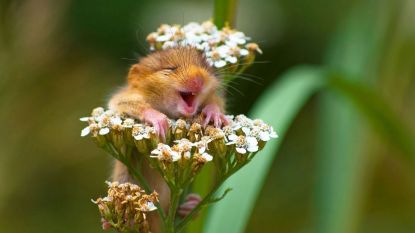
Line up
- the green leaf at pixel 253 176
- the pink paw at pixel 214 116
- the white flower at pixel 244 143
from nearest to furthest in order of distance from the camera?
the white flower at pixel 244 143, the pink paw at pixel 214 116, the green leaf at pixel 253 176

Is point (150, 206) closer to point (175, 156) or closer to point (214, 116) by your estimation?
point (175, 156)

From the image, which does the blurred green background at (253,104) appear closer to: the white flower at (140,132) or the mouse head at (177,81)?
the mouse head at (177,81)

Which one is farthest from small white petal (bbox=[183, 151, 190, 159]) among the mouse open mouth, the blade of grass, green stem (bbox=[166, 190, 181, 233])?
the blade of grass

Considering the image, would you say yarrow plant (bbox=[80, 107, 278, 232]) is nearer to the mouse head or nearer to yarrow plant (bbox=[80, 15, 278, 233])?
yarrow plant (bbox=[80, 15, 278, 233])

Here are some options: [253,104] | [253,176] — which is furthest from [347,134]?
[253,104]

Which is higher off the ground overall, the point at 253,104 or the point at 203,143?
the point at 203,143

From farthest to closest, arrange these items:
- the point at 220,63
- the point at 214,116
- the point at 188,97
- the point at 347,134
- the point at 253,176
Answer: the point at 347,134 < the point at 253,176 < the point at 220,63 < the point at 188,97 < the point at 214,116

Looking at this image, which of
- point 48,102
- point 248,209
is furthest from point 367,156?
point 48,102

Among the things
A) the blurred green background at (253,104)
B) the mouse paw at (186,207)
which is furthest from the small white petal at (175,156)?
the blurred green background at (253,104)
